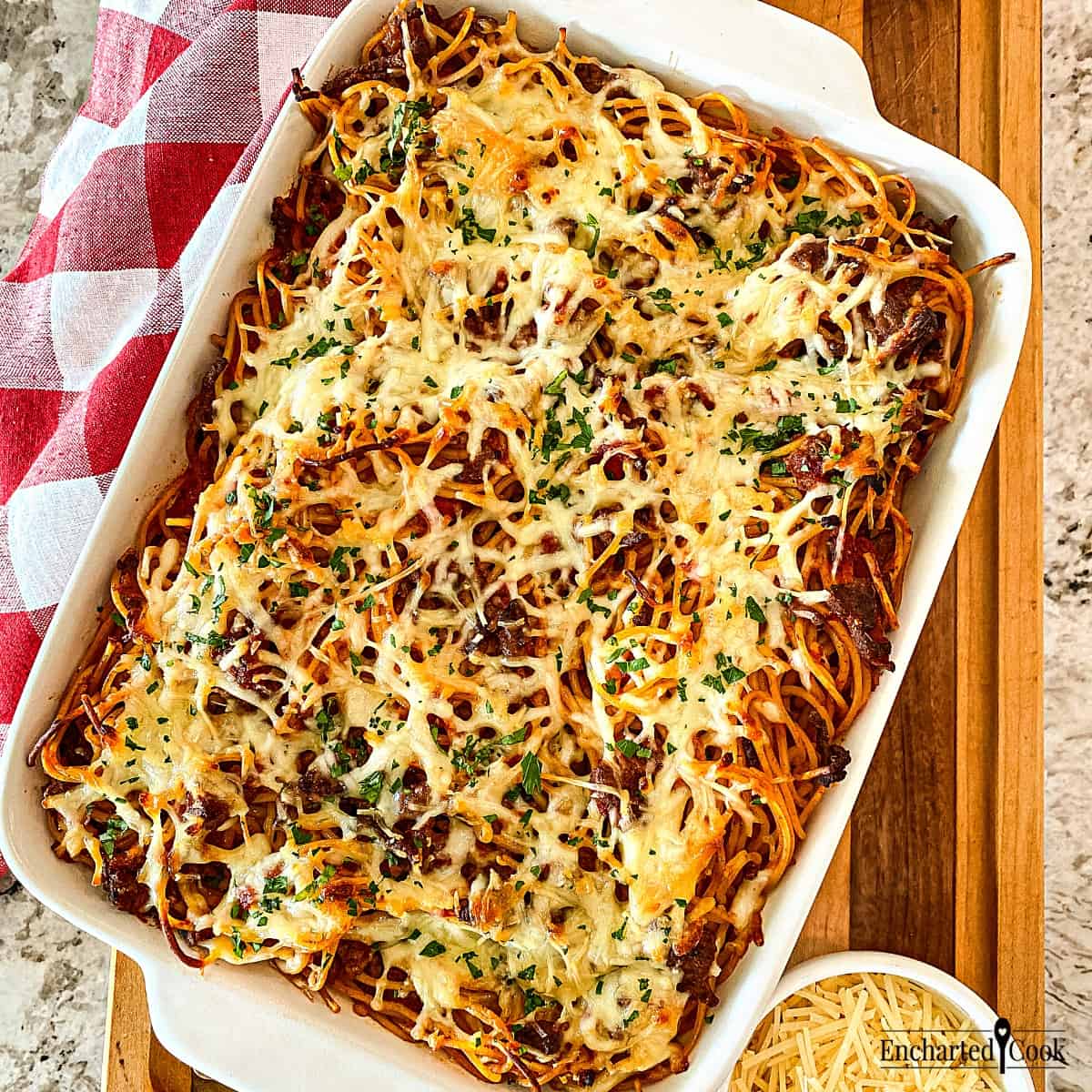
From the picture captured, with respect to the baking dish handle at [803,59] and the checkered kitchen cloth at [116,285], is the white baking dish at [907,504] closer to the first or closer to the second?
the baking dish handle at [803,59]

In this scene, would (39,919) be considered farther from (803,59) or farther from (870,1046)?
(803,59)

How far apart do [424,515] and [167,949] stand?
2.68 feet

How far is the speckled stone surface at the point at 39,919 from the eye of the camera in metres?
2.57

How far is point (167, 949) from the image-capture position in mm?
1812

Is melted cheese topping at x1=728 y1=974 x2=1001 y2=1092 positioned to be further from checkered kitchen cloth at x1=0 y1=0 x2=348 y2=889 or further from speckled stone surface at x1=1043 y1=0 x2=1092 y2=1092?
checkered kitchen cloth at x1=0 y1=0 x2=348 y2=889

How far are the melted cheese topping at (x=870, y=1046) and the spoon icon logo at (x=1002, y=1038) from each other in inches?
1.9

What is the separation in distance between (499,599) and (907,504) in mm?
724

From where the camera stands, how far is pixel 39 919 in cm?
256

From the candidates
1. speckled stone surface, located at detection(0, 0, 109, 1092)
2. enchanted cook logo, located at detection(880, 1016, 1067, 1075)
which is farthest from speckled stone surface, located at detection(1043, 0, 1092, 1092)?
speckled stone surface, located at detection(0, 0, 109, 1092)

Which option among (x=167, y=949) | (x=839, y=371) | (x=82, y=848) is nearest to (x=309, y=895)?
(x=167, y=949)

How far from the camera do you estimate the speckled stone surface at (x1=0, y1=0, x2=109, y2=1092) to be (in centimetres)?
257

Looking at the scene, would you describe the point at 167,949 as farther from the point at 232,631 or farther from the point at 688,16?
the point at 688,16

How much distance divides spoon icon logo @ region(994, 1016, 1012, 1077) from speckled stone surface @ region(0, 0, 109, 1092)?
6.23 feet

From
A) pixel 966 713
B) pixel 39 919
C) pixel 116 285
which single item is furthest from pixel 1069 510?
pixel 39 919
